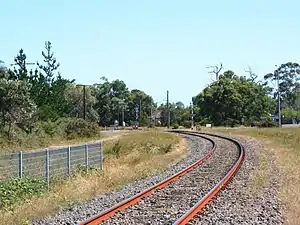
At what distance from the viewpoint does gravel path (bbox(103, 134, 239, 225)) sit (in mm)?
11906

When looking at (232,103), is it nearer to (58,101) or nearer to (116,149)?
(58,101)

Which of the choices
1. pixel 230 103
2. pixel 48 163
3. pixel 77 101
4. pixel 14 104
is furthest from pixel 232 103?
pixel 48 163

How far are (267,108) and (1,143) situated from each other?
90865mm

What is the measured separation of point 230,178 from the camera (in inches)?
779

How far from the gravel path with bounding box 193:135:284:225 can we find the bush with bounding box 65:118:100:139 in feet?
165

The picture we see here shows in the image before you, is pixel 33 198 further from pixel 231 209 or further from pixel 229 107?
pixel 229 107

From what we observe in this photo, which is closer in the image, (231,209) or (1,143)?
(231,209)

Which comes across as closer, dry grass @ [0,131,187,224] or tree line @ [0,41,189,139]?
dry grass @ [0,131,187,224]

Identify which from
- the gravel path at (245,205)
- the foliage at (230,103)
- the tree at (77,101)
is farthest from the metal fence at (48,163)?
the tree at (77,101)

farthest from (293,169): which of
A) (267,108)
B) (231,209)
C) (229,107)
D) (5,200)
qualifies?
(267,108)

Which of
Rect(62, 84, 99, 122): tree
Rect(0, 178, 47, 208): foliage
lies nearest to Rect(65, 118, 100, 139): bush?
Rect(0, 178, 47, 208): foliage

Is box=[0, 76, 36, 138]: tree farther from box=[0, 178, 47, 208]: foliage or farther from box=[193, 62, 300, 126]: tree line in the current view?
box=[193, 62, 300, 126]: tree line

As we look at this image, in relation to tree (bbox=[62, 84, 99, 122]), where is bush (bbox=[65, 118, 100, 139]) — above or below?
below

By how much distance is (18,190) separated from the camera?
1730 cm
